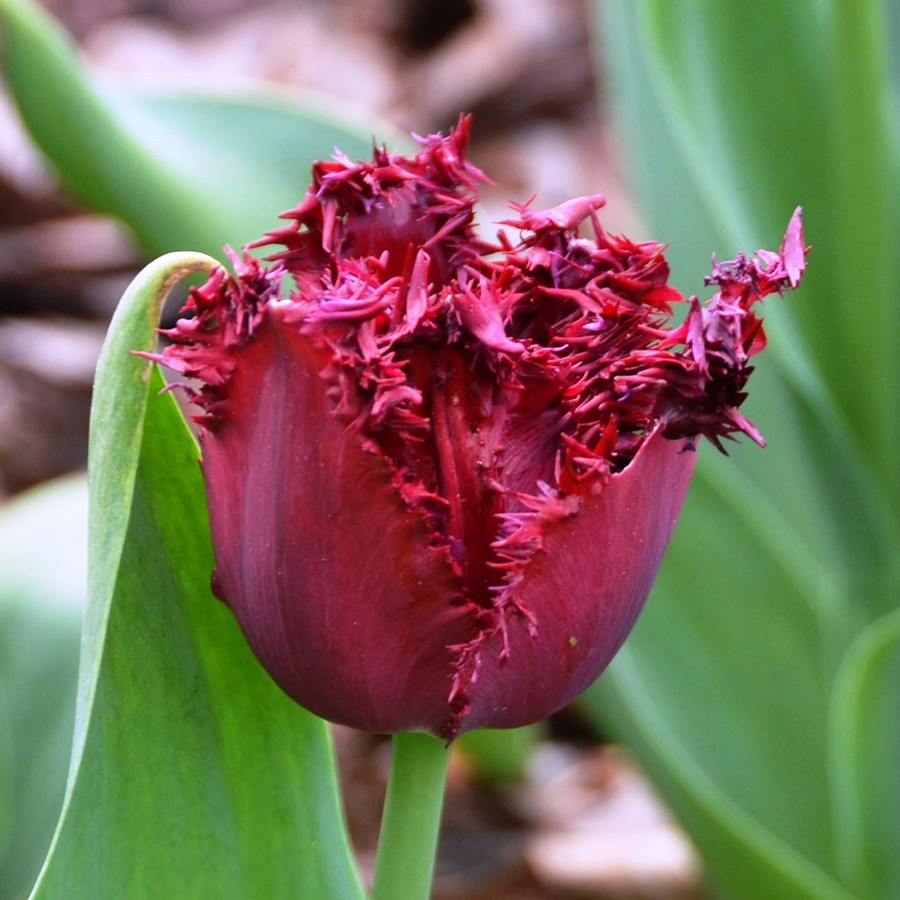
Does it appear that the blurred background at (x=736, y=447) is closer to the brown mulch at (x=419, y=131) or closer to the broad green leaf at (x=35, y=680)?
the broad green leaf at (x=35, y=680)

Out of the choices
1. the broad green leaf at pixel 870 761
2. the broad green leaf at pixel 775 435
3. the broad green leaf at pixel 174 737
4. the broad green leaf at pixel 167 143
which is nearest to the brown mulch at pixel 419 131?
the broad green leaf at pixel 167 143

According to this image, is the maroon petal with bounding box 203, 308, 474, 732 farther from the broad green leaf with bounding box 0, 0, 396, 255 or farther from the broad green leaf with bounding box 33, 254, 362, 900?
the broad green leaf with bounding box 0, 0, 396, 255

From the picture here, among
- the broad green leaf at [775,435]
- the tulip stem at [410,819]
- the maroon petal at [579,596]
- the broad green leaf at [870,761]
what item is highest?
the broad green leaf at [775,435]

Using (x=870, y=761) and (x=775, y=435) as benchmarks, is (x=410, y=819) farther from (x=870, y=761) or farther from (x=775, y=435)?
(x=775, y=435)

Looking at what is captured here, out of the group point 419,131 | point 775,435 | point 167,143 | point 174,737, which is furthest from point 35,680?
point 419,131

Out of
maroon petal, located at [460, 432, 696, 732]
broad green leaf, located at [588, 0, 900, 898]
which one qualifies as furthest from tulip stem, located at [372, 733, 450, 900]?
broad green leaf, located at [588, 0, 900, 898]

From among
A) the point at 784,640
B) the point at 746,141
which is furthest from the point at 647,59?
the point at 784,640

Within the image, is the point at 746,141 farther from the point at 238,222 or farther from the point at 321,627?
the point at 321,627
